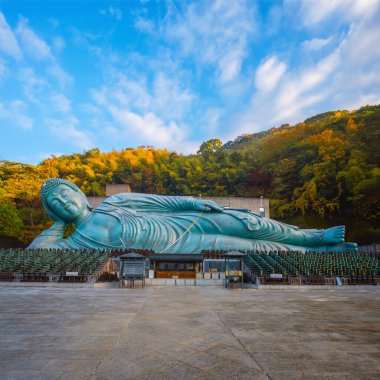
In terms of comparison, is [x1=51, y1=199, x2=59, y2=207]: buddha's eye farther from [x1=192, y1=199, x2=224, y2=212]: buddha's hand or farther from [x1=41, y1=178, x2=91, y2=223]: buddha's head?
[x1=192, y1=199, x2=224, y2=212]: buddha's hand

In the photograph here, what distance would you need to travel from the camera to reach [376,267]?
1520 cm

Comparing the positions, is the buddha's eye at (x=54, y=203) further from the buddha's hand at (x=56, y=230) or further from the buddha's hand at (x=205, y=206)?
the buddha's hand at (x=205, y=206)

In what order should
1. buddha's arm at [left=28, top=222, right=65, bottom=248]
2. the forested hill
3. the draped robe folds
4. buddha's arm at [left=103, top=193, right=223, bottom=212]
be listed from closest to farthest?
buddha's arm at [left=28, top=222, right=65, bottom=248] < the draped robe folds < buddha's arm at [left=103, top=193, right=223, bottom=212] < the forested hill

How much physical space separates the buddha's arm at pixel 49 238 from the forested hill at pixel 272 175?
11807 mm

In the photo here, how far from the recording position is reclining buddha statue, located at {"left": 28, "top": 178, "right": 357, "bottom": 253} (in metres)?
19.1

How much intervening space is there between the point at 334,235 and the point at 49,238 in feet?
56.4

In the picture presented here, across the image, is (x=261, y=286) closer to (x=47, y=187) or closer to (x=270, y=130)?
(x=47, y=187)

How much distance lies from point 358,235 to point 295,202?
7059mm

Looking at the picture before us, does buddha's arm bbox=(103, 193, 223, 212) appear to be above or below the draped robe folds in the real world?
above

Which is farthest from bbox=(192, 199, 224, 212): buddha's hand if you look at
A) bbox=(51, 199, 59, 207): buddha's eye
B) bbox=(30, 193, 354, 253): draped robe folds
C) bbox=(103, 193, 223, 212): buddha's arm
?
A: bbox=(51, 199, 59, 207): buddha's eye

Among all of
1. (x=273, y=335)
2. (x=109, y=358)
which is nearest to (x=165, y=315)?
(x=273, y=335)

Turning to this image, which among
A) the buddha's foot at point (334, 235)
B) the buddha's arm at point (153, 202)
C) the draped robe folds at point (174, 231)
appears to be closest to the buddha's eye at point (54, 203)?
the draped robe folds at point (174, 231)

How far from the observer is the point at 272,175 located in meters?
40.5

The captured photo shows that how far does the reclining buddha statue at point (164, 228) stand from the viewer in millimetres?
19078
